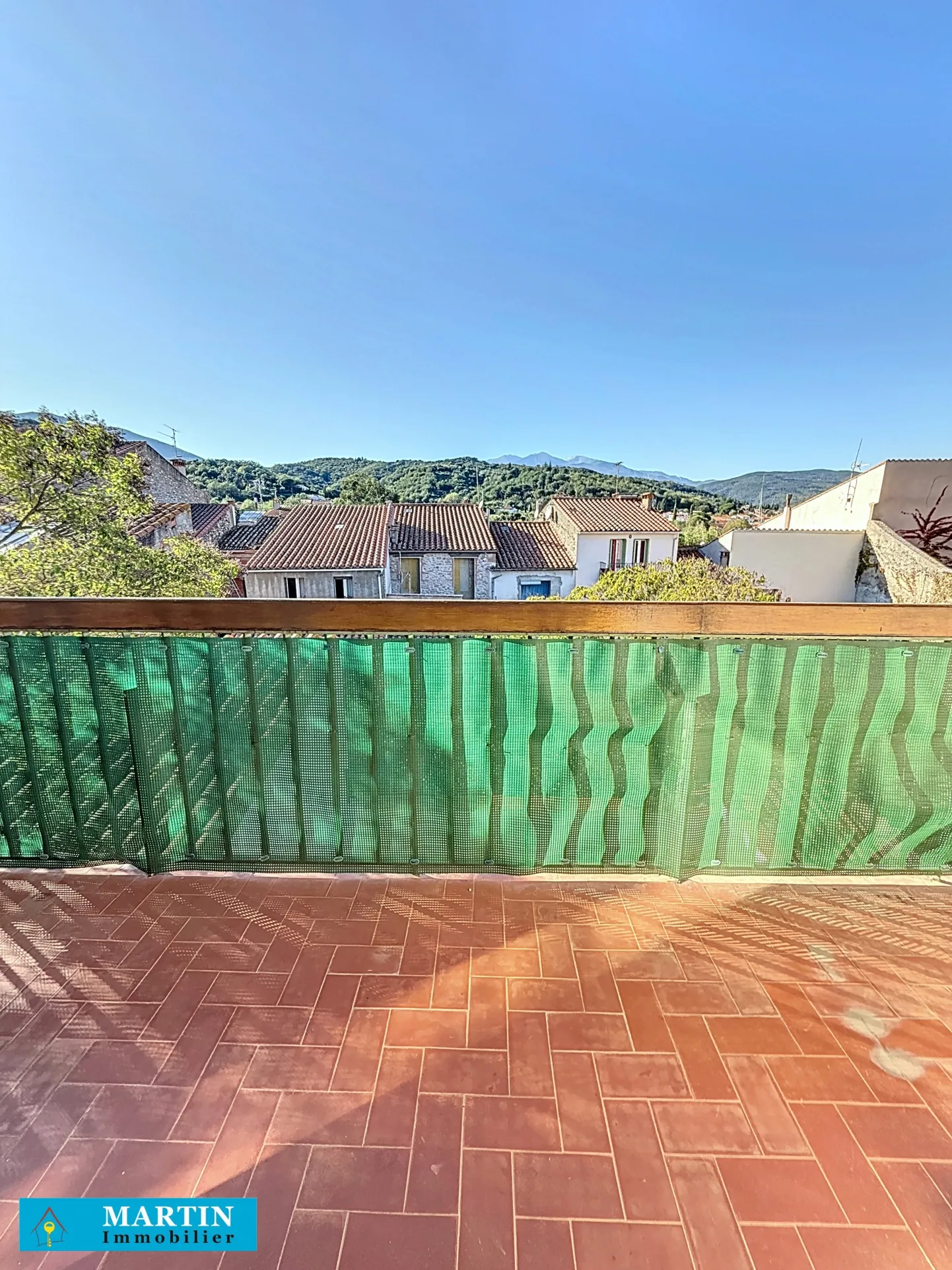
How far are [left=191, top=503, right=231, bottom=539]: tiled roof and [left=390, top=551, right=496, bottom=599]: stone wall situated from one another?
7.25 metres

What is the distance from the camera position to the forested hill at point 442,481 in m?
30.5

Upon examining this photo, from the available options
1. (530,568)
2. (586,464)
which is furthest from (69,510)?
(586,464)

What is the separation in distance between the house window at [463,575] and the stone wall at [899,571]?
11.5 meters

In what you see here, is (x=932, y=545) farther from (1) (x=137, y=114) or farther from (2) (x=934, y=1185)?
(1) (x=137, y=114)

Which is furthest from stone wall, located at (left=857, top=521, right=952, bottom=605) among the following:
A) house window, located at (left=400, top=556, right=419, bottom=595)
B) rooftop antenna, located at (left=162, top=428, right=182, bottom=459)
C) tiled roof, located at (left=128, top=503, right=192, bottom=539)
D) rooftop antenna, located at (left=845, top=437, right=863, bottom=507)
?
rooftop antenna, located at (left=162, top=428, right=182, bottom=459)

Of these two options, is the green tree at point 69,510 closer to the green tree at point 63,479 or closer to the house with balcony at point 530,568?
the green tree at point 63,479

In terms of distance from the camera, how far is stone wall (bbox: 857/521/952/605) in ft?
36.3

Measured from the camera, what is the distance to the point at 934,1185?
1109mm

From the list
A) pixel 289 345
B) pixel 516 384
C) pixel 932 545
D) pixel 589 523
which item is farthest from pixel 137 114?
pixel 516 384

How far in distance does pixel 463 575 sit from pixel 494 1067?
57.9ft

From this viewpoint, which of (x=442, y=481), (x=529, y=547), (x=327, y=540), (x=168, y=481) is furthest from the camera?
(x=442, y=481)

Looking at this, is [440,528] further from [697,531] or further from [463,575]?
[697,531]

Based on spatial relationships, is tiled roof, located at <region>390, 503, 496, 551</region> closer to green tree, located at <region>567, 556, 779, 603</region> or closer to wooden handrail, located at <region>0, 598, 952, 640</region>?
green tree, located at <region>567, 556, 779, 603</region>

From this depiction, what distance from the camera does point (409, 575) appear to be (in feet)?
61.3
